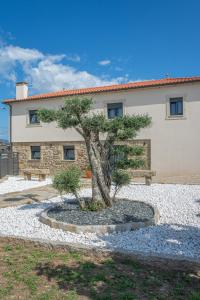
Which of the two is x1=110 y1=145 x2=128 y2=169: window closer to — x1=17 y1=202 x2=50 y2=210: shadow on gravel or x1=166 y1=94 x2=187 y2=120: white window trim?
x1=17 y1=202 x2=50 y2=210: shadow on gravel

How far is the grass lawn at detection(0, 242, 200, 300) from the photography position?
4047 millimetres

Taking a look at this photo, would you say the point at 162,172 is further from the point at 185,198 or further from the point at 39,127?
the point at 39,127

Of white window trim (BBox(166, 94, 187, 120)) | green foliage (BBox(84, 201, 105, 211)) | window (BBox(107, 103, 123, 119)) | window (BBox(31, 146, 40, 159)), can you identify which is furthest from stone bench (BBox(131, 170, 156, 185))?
window (BBox(31, 146, 40, 159))

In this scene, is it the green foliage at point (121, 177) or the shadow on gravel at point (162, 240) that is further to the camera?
the green foliage at point (121, 177)

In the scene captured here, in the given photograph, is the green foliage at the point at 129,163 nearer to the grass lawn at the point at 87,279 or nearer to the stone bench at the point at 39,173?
the grass lawn at the point at 87,279

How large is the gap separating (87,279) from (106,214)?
3.71m

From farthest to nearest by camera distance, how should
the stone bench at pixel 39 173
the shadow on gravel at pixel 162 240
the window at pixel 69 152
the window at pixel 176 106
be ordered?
the window at pixel 69 152
the window at pixel 176 106
the stone bench at pixel 39 173
the shadow on gravel at pixel 162 240

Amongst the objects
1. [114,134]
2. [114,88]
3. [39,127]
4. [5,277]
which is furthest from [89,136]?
[39,127]

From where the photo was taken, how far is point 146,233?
271 inches

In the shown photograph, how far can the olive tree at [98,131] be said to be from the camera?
8.47 metres

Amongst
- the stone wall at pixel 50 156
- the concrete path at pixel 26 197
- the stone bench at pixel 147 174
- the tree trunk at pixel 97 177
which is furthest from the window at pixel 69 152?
the tree trunk at pixel 97 177

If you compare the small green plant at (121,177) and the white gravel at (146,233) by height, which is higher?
the small green plant at (121,177)

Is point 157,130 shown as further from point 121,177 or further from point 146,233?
point 146,233

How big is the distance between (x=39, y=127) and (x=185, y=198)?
46.1ft
